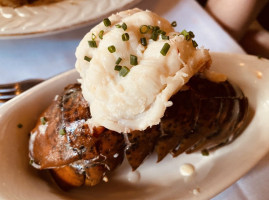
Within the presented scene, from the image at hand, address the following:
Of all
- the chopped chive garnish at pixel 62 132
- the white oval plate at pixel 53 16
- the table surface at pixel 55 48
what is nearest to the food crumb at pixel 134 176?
the chopped chive garnish at pixel 62 132

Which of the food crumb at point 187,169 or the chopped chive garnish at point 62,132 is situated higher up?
the chopped chive garnish at point 62,132

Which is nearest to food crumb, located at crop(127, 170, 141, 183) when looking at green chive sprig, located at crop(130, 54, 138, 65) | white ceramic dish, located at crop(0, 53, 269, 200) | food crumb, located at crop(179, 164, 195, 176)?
white ceramic dish, located at crop(0, 53, 269, 200)

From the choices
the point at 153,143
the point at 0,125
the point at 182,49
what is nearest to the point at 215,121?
the point at 153,143

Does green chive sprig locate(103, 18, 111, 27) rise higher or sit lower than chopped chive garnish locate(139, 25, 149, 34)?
lower

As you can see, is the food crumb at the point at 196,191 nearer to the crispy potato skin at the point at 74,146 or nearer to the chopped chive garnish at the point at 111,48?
the crispy potato skin at the point at 74,146

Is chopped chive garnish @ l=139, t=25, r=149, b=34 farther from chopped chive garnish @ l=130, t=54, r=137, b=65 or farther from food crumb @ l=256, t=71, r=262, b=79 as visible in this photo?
food crumb @ l=256, t=71, r=262, b=79
